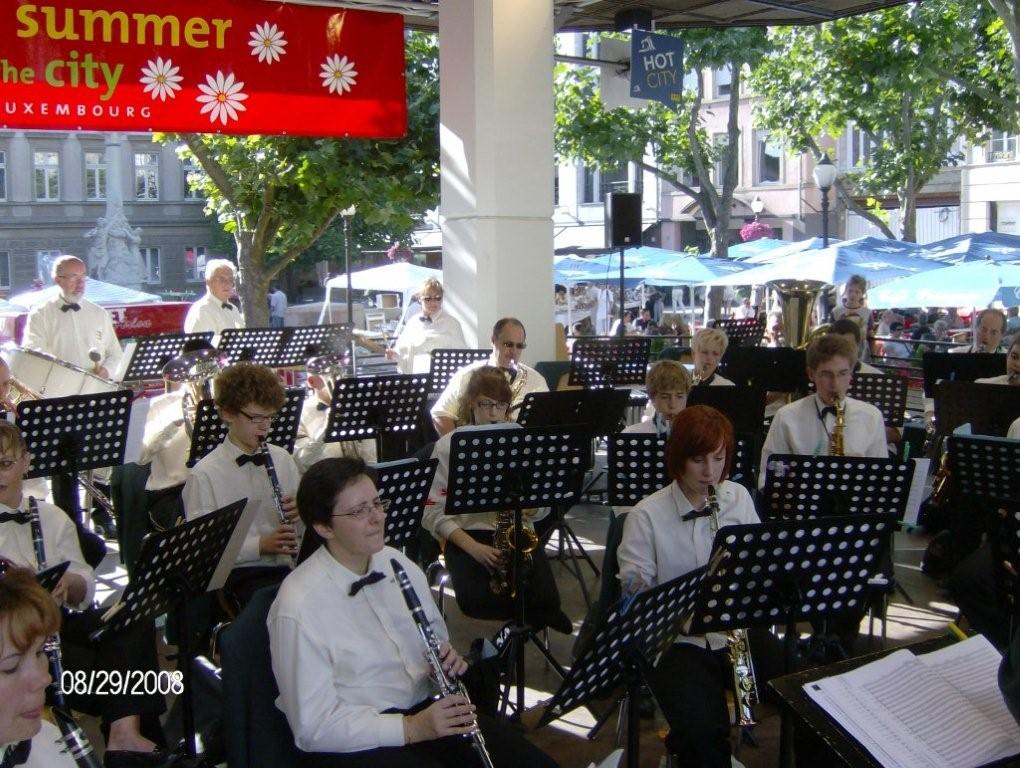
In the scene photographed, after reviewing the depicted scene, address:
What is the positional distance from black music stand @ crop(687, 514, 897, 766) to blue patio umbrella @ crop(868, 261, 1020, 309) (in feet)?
30.8

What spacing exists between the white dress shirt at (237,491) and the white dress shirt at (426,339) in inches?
157

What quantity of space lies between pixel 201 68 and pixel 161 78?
11.9 inches

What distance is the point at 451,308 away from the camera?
912cm

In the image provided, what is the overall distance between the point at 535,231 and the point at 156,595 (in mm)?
5708

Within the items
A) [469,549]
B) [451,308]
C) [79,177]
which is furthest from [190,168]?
[469,549]

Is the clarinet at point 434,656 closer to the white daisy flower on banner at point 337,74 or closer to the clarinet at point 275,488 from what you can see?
the clarinet at point 275,488

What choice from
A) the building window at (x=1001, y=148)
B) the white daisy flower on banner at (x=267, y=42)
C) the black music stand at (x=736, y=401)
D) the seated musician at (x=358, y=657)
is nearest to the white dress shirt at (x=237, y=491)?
the seated musician at (x=358, y=657)

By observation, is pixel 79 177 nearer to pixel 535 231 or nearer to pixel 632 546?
pixel 535 231

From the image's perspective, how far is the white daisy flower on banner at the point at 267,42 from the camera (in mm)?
8172

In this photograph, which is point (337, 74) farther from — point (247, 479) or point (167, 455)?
point (247, 479)

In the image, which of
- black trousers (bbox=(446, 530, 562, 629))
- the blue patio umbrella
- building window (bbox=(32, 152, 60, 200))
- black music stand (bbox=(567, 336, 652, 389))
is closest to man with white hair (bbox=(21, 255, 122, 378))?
black music stand (bbox=(567, 336, 652, 389))

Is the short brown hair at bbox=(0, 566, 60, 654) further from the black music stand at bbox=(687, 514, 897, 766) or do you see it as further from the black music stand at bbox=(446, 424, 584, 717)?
the black music stand at bbox=(446, 424, 584, 717)

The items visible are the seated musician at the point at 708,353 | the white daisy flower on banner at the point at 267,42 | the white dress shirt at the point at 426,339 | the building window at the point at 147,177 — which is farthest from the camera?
the building window at the point at 147,177

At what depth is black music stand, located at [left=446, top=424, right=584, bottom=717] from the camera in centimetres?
472
